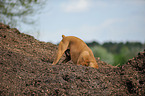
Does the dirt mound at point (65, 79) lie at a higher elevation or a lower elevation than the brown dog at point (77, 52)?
lower

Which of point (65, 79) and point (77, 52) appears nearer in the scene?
point (65, 79)

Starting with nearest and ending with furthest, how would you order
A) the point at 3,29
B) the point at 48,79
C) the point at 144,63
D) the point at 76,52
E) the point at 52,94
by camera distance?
the point at 52,94 → the point at 48,79 → the point at 144,63 → the point at 76,52 → the point at 3,29

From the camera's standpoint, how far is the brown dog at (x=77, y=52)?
689 centimetres

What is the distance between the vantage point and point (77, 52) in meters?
7.00

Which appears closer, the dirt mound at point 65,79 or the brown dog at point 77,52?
the dirt mound at point 65,79

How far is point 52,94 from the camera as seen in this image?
4875 millimetres

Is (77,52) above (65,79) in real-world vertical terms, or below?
above

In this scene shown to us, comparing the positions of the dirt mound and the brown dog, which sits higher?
the brown dog

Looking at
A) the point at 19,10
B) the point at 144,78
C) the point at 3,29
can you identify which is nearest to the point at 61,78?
the point at 144,78

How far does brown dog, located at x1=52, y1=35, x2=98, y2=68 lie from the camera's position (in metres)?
6.89

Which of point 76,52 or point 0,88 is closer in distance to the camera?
point 0,88

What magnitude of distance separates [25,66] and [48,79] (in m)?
1.23

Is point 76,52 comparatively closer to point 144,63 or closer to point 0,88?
point 144,63

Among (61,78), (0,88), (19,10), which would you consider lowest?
(0,88)
